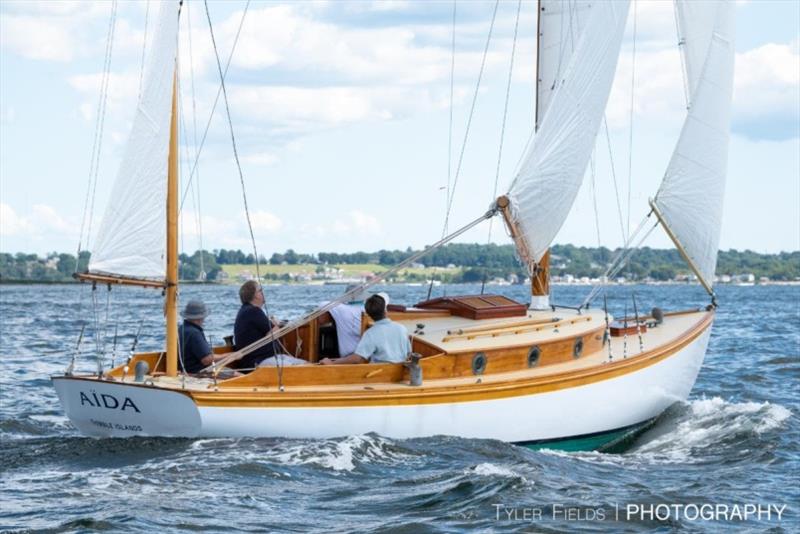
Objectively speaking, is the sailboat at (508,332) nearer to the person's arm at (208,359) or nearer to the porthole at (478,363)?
the porthole at (478,363)

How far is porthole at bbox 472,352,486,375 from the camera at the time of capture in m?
15.3

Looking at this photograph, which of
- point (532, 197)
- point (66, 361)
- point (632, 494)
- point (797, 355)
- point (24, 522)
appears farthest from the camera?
point (797, 355)

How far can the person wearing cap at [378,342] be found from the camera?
581 inches

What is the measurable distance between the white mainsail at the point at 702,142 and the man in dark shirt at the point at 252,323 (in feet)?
23.8

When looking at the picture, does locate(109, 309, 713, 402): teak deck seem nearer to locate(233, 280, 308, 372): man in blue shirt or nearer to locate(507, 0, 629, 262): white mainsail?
locate(233, 280, 308, 372): man in blue shirt

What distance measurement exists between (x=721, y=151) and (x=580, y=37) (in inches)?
152

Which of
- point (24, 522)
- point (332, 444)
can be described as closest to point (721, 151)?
point (332, 444)

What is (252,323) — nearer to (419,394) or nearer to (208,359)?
(208,359)

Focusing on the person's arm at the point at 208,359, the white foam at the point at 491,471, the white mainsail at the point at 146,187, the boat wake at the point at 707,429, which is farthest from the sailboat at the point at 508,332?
the white foam at the point at 491,471

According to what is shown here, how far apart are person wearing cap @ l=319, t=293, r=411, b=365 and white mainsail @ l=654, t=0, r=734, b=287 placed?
6.50 meters

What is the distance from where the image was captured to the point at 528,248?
56.6 feet

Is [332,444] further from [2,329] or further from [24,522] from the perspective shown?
[2,329]

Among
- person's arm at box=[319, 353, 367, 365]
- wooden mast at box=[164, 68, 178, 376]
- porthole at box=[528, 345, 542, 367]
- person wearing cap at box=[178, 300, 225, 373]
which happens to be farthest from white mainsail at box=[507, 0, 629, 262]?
wooden mast at box=[164, 68, 178, 376]

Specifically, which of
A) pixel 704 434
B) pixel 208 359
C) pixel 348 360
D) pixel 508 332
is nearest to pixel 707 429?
pixel 704 434
